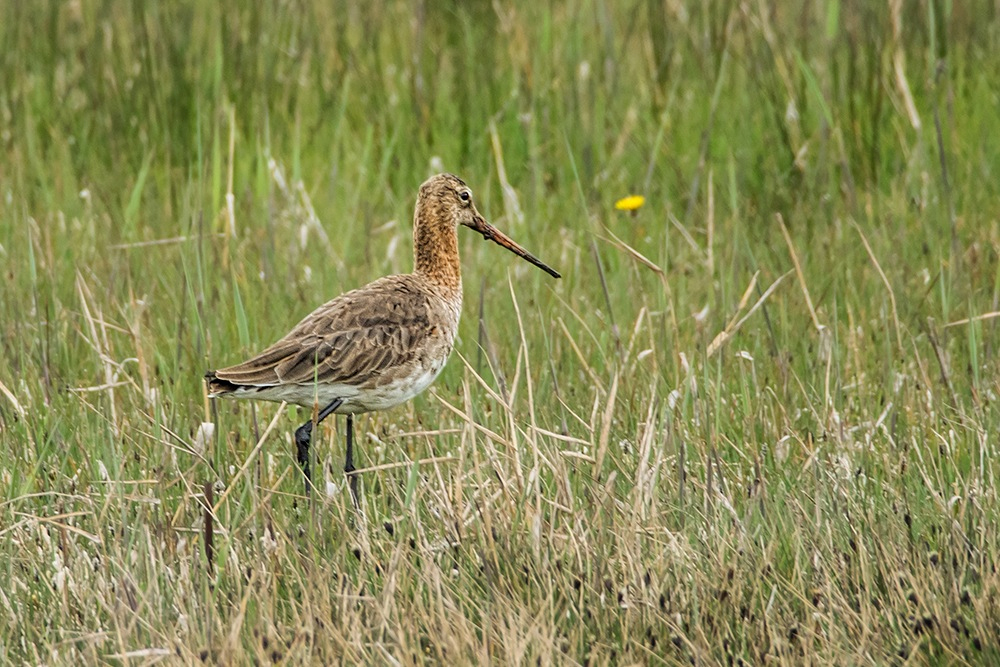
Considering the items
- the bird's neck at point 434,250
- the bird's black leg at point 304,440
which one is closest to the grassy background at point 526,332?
the bird's black leg at point 304,440

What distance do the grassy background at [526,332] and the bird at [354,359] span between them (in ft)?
0.54

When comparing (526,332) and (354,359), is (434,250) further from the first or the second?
(354,359)

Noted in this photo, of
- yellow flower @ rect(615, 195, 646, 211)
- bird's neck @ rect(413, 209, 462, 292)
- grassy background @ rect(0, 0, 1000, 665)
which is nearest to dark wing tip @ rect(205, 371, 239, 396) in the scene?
grassy background @ rect(0, 0, 1000, 665)

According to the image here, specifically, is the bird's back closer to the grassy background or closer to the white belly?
the white belly

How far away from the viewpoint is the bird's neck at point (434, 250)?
488cm

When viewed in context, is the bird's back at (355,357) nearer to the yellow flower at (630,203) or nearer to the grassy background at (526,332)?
the grassy background at (526,332)

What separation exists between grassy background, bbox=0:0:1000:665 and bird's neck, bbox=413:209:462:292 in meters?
0.24

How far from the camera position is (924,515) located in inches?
140

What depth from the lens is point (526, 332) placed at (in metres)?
5.17

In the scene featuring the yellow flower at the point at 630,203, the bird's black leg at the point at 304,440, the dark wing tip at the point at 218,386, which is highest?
the yellow flower at the point at 630,203

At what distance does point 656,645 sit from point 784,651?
277 mm

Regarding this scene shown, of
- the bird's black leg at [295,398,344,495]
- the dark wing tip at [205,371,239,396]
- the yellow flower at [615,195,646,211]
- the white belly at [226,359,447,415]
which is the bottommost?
the bird's black leg at [295,398,344,495]

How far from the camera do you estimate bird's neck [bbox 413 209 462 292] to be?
4.88 meters

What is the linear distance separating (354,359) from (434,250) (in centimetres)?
72
